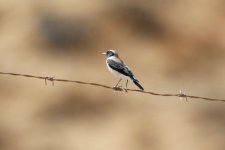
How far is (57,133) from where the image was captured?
1266 inches

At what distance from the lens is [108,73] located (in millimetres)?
34781

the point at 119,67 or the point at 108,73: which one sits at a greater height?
the point at 108,73

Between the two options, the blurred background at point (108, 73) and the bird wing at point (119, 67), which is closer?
the bird wing at point (119, 67)

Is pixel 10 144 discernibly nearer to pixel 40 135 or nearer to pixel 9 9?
pixel 40 135

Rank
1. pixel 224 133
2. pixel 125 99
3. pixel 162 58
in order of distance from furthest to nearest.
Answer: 1. pixel 162 58
2. pixel 125 99
3. pixel 224 133

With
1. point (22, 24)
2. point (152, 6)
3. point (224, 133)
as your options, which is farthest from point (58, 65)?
point (224, 133)

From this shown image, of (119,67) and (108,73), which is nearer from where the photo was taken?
(119,67)

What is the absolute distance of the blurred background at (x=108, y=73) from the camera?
3197 centimetres

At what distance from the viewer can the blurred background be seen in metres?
32.0

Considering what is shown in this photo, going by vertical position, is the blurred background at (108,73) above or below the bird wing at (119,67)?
above

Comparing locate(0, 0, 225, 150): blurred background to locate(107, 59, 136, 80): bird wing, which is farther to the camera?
locate(0, 0, 225, 150): blurred background

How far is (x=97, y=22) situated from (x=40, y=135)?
706 cm

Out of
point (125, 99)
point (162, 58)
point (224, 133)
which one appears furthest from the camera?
point (162, 58)

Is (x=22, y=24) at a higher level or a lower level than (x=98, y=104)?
higher
